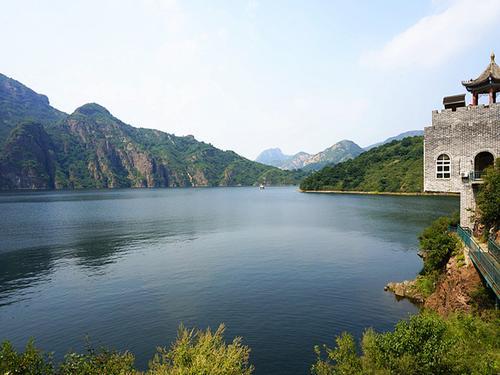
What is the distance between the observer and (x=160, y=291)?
42.7 meters

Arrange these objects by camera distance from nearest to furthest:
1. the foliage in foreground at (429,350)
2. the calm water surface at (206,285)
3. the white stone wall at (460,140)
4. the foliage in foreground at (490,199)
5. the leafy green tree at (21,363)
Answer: the foliage in foreground at (429,350) → the leafy green tree at (21,363) → the foliage in foreground at (490,199) → the white stone wall at (460,140) → the calm water surface at (206,285)

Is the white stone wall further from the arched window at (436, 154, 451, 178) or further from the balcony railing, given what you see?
the balcony railing

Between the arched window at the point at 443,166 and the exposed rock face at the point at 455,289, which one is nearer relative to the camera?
the exposed rock face at the point at 455,289

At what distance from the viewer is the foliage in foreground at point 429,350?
53.8 feet

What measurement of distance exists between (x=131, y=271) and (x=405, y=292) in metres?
38.8

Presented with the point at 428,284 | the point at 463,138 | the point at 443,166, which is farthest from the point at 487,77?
the point at 428,284

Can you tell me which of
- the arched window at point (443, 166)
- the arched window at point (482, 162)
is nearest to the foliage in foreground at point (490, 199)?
the arched window at point (443, 166)

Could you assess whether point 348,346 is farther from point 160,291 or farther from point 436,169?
point 160,291

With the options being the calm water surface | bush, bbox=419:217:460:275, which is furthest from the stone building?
the calm water surface

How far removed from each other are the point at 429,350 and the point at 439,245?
24.1 meters

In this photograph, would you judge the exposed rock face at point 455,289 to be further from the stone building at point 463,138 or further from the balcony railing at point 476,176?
the balcony railing at point 476,176

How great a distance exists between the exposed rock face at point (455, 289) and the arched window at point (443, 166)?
8409mm

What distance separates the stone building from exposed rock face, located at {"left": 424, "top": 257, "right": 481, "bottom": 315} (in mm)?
6912

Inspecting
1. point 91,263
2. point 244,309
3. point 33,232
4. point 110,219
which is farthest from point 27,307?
point 110,219
